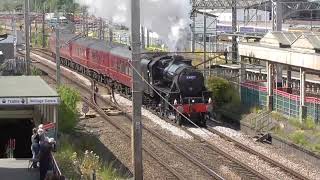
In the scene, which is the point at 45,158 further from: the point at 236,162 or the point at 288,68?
the point at 288,68

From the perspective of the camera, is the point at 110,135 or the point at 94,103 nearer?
the point at 110,135

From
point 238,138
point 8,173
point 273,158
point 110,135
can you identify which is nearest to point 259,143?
point 238,138

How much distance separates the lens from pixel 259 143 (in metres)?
21.4

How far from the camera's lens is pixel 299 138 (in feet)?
65.0

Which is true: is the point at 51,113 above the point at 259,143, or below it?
above

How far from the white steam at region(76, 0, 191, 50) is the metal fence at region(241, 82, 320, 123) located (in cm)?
808

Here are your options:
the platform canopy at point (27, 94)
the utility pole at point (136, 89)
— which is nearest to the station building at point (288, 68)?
the utility pole at point (136, 89)

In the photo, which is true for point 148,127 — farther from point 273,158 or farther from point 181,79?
point 273,158

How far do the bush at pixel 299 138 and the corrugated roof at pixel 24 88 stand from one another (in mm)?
8578

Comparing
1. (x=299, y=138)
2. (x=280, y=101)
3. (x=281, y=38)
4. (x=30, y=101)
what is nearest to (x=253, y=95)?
(x=280, y=101)

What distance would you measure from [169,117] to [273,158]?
828 centimetres

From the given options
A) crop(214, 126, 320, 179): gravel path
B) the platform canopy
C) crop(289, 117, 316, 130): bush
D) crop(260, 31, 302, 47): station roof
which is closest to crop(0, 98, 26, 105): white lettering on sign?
the platform canopy

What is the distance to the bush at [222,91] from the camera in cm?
2808

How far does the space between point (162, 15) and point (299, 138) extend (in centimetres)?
1646
